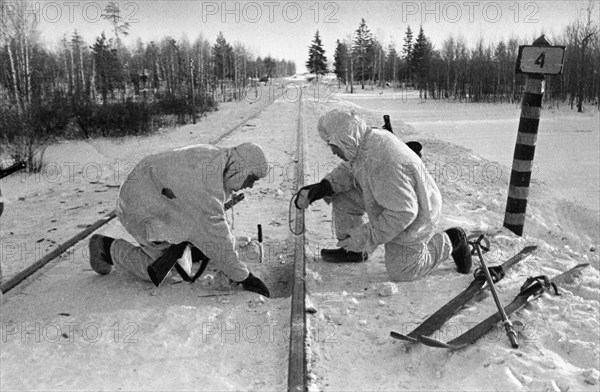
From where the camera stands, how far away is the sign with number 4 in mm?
4809

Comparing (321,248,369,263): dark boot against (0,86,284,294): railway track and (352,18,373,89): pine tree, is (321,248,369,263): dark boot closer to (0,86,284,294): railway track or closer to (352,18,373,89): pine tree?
(0,86,284,294): railway track

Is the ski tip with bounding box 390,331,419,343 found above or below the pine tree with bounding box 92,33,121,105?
below

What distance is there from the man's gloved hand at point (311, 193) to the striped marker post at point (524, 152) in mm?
2244

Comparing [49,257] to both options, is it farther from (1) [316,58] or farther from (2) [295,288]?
(1) [316,58]

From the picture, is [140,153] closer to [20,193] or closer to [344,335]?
[20,193]

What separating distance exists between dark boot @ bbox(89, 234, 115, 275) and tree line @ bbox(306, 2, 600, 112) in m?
13.6

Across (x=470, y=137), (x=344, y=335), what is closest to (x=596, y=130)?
(x=470, y=137)

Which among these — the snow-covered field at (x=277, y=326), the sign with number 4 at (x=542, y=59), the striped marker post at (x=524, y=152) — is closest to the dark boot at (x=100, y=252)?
the snow-covered field at (x=277, y=326)

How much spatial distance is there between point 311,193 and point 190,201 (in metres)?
1.15

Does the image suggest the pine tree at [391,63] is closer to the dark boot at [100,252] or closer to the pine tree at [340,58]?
the pine tree at [340,58]

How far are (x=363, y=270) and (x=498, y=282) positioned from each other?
1.08 m

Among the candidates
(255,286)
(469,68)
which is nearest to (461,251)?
(255,286)

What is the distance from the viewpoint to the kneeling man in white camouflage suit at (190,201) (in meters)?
3.60

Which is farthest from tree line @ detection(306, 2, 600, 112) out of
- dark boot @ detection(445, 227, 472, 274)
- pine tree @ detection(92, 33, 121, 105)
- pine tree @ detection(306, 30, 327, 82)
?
pine tree @ detection(92, 33, 121, 105)
